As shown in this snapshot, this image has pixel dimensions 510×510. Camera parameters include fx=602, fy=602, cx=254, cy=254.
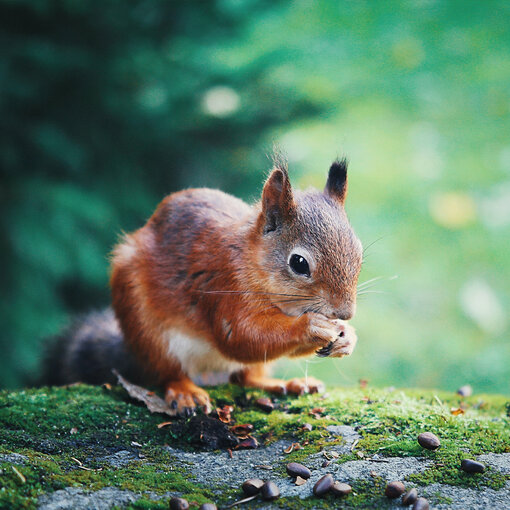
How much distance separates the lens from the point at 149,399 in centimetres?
236

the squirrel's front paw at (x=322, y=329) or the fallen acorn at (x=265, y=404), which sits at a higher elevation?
the squirrel's front paw at (x=322, y=329)

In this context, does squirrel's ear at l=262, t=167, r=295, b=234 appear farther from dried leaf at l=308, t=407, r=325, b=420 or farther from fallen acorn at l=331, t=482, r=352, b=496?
fallen acorn at l=331, t=482, r=352, b=496

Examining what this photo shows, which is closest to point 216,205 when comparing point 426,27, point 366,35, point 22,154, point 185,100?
point 185,100

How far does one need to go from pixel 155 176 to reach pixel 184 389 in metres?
1.75

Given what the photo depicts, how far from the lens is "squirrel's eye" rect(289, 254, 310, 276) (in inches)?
82.9

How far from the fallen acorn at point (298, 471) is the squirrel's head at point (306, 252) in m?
0.52

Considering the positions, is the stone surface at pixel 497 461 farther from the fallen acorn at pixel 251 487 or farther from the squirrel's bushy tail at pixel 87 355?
the squirrel's bushy tail at pixel 87 355

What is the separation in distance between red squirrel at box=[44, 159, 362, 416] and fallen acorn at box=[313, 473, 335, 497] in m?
0.56

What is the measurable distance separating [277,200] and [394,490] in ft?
3.57

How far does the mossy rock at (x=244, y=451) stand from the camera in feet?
5.17

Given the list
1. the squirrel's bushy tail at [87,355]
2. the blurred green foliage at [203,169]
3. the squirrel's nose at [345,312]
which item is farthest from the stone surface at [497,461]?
the squirrel's bushy tail at [87,355]

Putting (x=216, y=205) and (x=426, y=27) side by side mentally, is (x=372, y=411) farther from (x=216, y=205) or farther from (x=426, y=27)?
(x=426, y=27)

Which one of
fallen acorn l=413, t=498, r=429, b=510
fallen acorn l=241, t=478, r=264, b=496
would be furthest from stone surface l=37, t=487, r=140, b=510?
fallen acorn l=413, t=498, r=429, b=510

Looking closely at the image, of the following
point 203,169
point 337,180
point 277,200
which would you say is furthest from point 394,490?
point 203,169
